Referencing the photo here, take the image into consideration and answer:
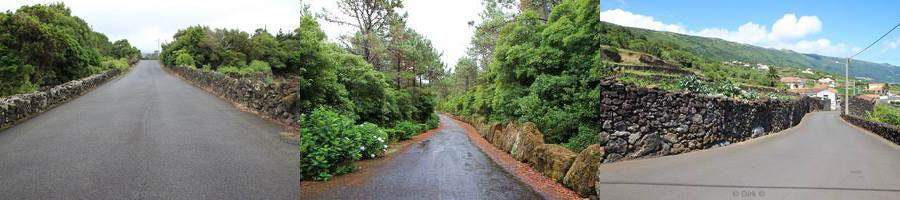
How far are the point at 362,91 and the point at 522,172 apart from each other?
144cm

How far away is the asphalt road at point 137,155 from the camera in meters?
2.64

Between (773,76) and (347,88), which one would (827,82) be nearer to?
(773,76)

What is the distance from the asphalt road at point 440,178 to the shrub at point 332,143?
0.19m

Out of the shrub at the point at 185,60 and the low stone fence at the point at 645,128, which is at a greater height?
the shrub at the point at 185,60

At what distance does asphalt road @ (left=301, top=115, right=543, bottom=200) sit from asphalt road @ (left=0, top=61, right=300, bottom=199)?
23.5 inches

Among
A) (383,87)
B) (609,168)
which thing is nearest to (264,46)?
(383,87)

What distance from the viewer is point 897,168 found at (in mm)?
2902

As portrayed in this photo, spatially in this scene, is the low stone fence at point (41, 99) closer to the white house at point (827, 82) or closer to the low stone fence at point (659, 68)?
the low stone fence at point (659, 68)

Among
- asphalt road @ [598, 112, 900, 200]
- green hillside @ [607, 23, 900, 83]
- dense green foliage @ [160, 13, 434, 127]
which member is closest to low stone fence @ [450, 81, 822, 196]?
asphalt road @ [598, 112, 900, 200]

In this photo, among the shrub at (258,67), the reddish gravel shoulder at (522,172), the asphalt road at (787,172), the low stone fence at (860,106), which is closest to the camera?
the asphalt road at (787,172)

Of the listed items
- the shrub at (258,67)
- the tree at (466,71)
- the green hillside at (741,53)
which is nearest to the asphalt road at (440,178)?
the tree at (466,71)

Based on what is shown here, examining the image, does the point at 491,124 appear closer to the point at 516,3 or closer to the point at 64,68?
the point at 516,3

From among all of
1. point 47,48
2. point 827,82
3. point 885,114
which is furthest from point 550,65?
point 47,48

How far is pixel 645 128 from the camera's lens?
387cm
